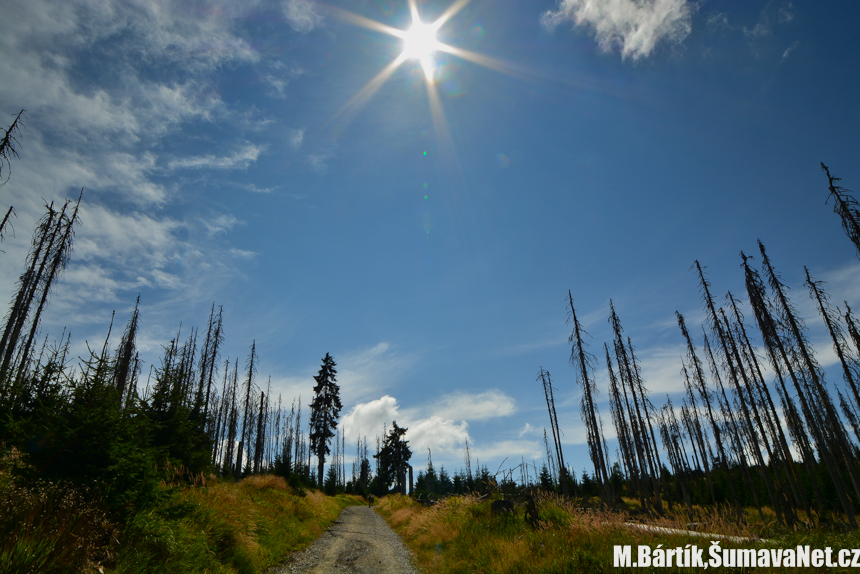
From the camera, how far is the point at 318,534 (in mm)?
14555

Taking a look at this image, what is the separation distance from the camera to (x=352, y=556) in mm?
11016

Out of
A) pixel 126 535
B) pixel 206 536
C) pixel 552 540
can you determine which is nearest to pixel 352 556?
pixel 206 536

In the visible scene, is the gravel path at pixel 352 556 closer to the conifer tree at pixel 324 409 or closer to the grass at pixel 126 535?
the grass at pixel 126 535

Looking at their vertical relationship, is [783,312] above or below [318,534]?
above

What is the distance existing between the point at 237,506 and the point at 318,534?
6.21m

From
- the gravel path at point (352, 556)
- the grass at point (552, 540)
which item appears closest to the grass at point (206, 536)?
the gravel path at point (352, 556)

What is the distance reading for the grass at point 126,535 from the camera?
4.16m

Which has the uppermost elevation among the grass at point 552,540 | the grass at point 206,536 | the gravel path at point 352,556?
the grass at point 206,536

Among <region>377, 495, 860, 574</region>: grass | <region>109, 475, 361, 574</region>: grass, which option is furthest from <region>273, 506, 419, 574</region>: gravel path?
<region>377, 495, 860, 574</region>: grass

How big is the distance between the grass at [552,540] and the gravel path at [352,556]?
0.82m

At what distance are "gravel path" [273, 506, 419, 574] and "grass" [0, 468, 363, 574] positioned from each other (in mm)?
833

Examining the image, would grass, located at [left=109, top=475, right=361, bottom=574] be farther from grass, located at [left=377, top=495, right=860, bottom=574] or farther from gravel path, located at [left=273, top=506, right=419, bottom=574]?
grass, located at [left=377, top=495, right=860, bottom=574]

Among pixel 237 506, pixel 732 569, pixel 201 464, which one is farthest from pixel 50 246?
pixel 732 569

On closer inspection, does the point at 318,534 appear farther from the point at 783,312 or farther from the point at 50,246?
the point at 783,312
